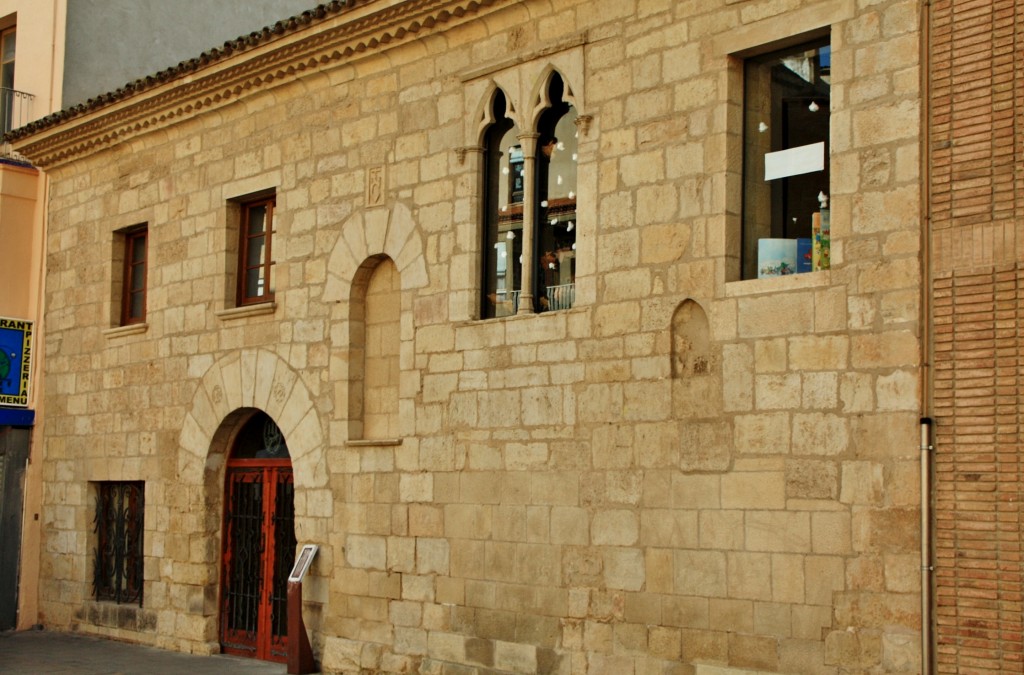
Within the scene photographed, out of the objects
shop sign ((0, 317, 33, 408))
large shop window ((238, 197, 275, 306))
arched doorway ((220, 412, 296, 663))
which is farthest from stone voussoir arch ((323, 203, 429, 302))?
shop sign ((0, 317, 33, 408))

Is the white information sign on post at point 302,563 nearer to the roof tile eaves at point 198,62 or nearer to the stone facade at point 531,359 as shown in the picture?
the stone facade at point 531,359

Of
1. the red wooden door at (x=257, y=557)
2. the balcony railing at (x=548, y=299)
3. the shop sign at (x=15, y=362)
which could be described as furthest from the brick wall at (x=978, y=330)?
the shop sign at (x=15, y=362)

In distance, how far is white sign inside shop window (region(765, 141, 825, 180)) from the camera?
9.39 metres

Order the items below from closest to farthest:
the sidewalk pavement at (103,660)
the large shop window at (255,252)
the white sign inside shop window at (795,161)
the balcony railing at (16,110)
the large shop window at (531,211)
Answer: the white sign inside shop window at (795,161), the large shop window at (531,211), the sidewalk pavement at (103,660), the large shop window at (255,252), the balcony railing at (16,110)

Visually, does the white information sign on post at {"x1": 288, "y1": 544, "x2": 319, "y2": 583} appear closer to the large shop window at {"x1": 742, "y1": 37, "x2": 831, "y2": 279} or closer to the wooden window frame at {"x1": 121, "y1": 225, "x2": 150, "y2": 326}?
the wooden window frame at {"x1": 121, "y1": 225, "x2": 150, "y2": 326}

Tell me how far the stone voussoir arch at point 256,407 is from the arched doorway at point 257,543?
0.35 meters

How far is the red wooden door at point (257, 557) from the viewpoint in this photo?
13672 mm

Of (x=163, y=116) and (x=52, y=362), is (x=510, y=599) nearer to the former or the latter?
(x=163, y=116)

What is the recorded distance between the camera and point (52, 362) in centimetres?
1703

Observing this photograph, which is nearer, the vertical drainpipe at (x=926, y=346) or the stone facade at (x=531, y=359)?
the vertical drainpipe at (x=926, y=346)

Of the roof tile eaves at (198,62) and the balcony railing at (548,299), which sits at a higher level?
the roof tile eaves at (198,62)

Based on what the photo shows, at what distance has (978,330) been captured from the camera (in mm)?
8227

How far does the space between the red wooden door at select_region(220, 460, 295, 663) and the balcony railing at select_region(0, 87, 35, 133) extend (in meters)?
6.28

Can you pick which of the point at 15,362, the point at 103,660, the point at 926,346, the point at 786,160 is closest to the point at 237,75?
the point at 15,362
